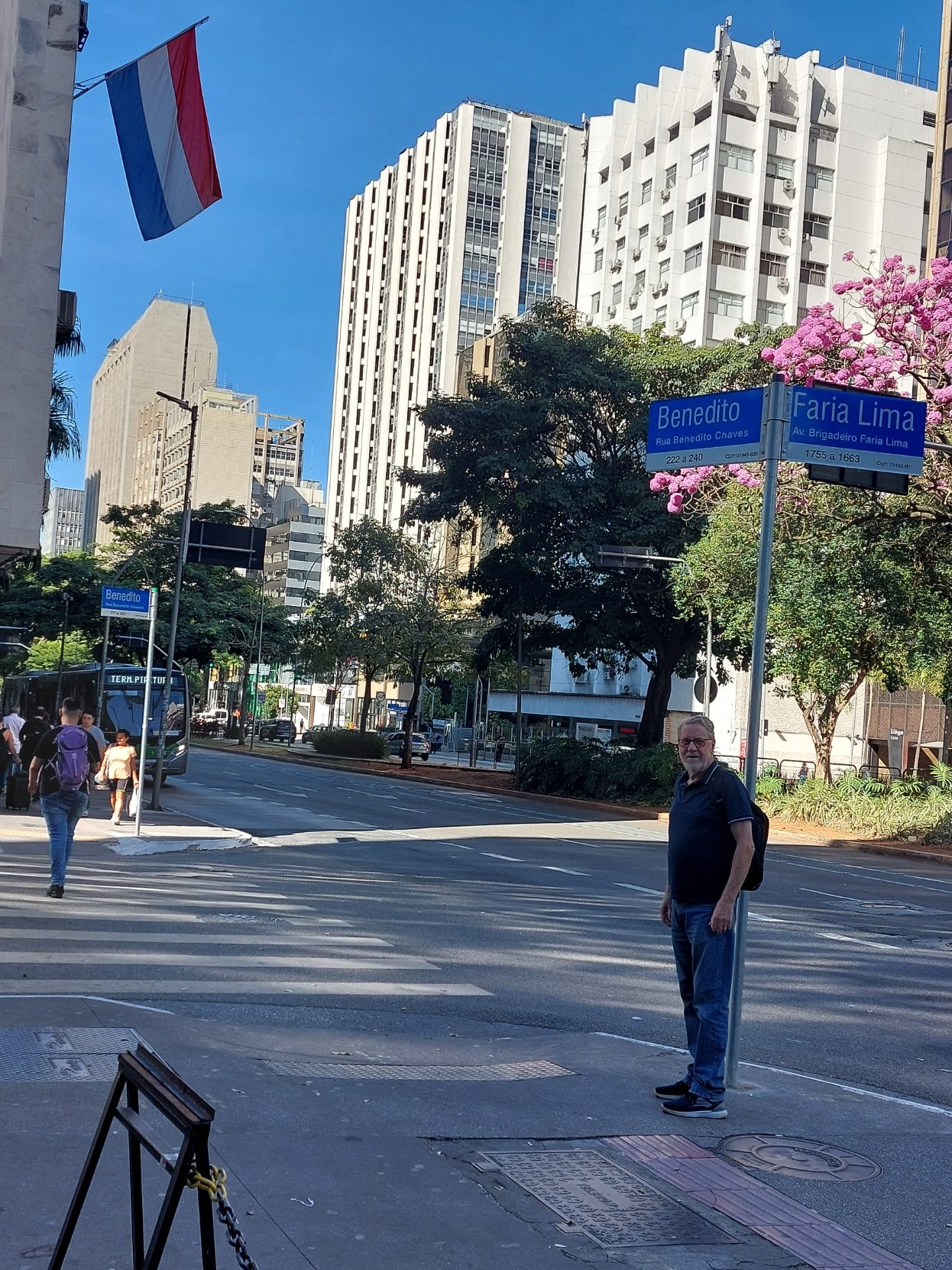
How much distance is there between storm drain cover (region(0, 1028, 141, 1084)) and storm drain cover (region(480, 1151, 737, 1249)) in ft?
6.56

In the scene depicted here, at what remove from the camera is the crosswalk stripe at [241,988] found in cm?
848

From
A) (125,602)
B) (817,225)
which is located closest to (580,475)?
(125,602)

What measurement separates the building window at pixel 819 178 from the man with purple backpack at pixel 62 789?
67.6 m

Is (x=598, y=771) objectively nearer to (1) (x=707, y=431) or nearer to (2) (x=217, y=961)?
(2) (x=217, y=961)

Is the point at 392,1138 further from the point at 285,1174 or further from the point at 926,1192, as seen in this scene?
the point at 926,1192

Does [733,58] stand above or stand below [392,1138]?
above

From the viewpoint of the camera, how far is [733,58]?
71688 millimetres

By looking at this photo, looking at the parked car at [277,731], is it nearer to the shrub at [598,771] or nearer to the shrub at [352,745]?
the shrub at [352,745]

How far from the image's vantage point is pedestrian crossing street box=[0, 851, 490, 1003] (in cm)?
891

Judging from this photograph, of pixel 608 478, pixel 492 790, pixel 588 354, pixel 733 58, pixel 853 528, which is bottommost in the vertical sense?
pixel 492 790

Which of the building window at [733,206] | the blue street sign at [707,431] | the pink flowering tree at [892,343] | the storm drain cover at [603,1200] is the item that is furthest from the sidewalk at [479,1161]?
the building window at [733,206]

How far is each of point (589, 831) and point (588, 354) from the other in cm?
1814

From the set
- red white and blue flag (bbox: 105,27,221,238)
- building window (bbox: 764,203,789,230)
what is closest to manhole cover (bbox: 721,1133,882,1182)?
red white and blue flag (bbox: 105,27,221,238)

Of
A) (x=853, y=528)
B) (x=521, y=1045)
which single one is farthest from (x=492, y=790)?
(x=521, y=1045)
